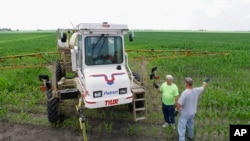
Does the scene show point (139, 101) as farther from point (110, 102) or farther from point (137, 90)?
point (110, 102)

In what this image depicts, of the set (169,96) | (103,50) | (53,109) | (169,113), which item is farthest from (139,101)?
(53,109)

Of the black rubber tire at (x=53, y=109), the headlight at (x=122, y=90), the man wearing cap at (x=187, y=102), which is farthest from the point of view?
the black rubber tire at (x=53, y=109)

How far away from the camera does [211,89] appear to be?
1059cm

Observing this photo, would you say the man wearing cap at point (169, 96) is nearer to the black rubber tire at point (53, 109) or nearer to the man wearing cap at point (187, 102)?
the man wearing cap at point (187, 102)

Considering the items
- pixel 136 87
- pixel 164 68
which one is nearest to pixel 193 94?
pixel 136 87

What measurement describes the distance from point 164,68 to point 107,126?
28.8 ft

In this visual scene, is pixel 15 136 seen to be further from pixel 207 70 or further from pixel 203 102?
pixel 207 70

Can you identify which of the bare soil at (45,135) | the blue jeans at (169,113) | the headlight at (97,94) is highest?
the headlight at (97,94)

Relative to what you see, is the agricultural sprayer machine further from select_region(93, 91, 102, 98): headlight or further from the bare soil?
the bare soil

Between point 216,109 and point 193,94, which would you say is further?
point 216,109

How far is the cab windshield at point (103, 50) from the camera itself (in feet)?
22.7

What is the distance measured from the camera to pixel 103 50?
7.05m

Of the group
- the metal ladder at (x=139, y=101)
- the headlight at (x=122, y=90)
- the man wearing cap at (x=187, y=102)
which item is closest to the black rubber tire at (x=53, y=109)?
the headlight at (x=122, y=90)

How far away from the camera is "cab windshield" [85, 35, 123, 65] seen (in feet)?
22.7
